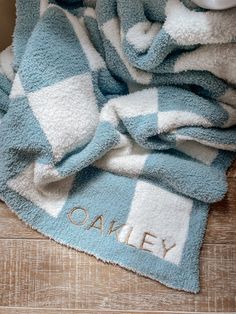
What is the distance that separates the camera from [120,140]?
2.71 feet

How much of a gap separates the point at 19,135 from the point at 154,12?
304 mm

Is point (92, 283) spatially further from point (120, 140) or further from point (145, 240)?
point (120, 140)

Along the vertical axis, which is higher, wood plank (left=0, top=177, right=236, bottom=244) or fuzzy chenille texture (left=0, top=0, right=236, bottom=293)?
fuzzy chenille texture (left=0, top=0, right=236, bottom=293)

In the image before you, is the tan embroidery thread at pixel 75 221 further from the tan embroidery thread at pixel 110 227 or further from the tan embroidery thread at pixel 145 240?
the tan embroidery thread at pixel 145 240

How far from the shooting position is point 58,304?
794 mm

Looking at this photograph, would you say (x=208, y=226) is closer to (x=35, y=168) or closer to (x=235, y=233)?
(x=235, y=233)

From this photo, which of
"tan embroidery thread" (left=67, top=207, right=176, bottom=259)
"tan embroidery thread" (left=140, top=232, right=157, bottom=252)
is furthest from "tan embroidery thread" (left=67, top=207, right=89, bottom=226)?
"tan embroidery thread" (left=140, top=232, right=157, bottom=252)

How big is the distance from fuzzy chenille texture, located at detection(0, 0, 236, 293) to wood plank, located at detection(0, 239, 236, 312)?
2 centimetres

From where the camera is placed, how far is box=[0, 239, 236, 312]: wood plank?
0.78m

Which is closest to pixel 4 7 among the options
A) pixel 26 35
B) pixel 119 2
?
pixel 26 35

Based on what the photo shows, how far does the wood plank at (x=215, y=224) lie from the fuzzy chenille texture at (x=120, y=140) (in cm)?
2

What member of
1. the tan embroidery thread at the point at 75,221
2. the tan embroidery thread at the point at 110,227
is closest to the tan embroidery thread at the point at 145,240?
the tan embroidery thread at the point at 110,227

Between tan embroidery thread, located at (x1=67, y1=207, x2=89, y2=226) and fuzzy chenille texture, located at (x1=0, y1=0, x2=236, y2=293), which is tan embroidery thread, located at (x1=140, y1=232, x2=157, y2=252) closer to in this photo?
fuzzy chenille texture, located at (x1=0, y1=0, x2=236, y2=293)

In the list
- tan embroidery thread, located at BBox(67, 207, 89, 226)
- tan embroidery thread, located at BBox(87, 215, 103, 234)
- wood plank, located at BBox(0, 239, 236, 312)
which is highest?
tan embroidery thread, located at BBox(67, 207, 89, 226)
